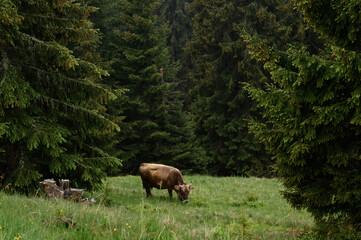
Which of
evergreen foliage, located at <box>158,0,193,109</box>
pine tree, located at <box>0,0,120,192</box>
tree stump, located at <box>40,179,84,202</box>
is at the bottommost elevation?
tree stump, located at <box>40,179,84,202</box>

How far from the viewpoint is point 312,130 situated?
5.58 metres

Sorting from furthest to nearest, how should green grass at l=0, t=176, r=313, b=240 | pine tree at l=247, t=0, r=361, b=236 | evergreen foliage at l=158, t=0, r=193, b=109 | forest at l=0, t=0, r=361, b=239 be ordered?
evergreen foliage at l=158, t=0, r=193, b=109, forest at l=0, t=0, r=361, b=239, pine tree at l=247, t=0, r=361, b=236, green grass at l=0, t=176, r=313, b=240

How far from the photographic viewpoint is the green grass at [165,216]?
3521 mm

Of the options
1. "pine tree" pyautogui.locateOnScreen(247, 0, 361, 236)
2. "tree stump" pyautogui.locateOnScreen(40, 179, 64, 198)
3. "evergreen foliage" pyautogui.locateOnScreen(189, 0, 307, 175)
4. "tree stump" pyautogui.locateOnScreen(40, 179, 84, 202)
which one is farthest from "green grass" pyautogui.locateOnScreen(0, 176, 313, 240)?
"evergreen foliage" pyautogui.locateOnScreen(189, 0, 307, 175)

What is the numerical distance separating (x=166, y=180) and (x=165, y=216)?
6803mm

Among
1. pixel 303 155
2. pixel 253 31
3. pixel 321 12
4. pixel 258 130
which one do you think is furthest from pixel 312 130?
pixel 253 31

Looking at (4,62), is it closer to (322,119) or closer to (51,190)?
(51,190)

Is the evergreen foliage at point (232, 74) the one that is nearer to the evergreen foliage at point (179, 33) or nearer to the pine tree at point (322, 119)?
the evergreen foliage at point (179, 33)

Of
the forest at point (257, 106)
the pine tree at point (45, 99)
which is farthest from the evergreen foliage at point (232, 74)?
the pine tree at point (45, 99)

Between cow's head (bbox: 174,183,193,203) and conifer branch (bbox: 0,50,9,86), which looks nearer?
conifer branch (bbox: 0,50,9,86)

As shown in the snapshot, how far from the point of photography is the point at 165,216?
4531 mm

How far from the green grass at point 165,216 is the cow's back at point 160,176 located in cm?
56

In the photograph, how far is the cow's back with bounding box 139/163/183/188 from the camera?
445 inches

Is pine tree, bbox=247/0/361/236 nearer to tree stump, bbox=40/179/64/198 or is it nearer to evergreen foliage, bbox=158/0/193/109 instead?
tree stump, bbox=40/179/64/198
